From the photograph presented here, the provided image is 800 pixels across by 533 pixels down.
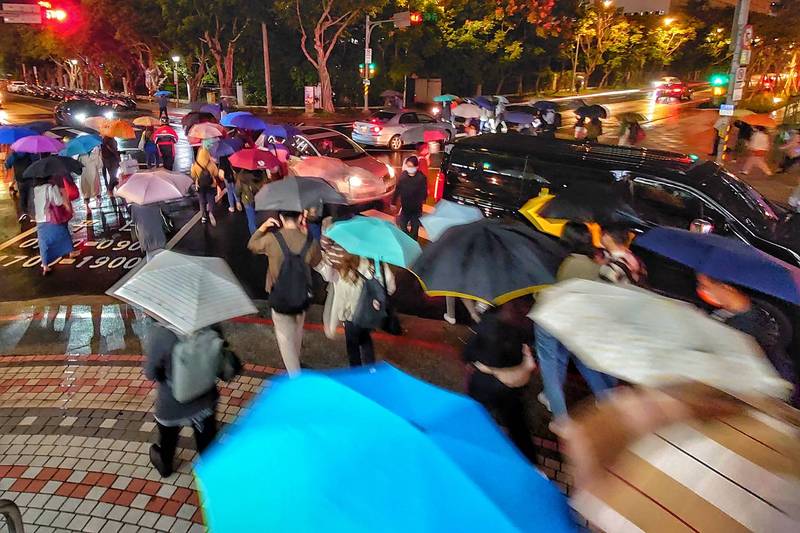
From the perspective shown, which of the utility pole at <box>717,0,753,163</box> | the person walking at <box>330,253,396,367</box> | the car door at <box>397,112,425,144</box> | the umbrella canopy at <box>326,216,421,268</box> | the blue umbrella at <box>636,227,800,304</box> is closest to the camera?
the blue umbrella at <box>636,227,800,304</box>

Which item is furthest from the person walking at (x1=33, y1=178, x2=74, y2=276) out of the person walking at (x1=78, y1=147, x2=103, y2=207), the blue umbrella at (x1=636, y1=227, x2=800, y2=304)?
the blue umbrella at (x1=636, y1=227, x2=800, y2=304)

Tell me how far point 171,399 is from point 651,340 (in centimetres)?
305

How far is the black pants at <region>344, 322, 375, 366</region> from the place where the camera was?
5.14 metres

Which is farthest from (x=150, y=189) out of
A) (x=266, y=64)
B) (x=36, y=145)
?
(x=266, y=64)

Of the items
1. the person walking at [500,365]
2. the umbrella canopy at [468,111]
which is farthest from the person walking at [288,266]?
the umbrella canopy at [468,111]

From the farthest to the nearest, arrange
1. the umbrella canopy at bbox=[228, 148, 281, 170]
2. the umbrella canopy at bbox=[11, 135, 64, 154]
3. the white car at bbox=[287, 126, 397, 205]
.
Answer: the white car at bbox=[287, 126, 397, 205] < the umbrella canopy at bbox=[11, 135, 64, 154] < the umbrella canopy at bbox=[228, 148, 281, 170]

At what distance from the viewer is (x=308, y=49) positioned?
3859 centimetres

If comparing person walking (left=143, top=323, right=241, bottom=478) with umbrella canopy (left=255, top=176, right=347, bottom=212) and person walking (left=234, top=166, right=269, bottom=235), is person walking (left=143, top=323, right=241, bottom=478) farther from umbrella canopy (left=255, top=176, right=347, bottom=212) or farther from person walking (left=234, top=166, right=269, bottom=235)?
person walking (left=234, top=166, right=269, bottom=235)

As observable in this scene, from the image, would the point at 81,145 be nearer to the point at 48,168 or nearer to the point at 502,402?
the point at 48,168

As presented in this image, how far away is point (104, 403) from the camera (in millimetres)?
5473

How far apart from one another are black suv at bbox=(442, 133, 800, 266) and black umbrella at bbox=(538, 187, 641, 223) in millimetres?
451

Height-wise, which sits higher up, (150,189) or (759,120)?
(759,120)

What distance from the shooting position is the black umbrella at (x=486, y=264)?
13.9 ft

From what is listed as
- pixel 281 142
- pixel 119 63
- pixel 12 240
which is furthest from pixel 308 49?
pixel 12 240
